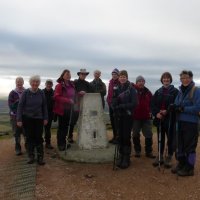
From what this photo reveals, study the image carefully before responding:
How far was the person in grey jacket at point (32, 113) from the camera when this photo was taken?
30.0 feet

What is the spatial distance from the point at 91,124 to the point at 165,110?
2.59 metres

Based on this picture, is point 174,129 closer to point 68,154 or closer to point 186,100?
point 186,100

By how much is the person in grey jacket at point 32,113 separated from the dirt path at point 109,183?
76 centimetres

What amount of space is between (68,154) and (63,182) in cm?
194

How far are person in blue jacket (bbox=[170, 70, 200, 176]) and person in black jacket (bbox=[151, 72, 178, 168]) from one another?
33 centimetres

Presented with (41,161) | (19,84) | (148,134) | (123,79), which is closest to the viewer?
(123,79)

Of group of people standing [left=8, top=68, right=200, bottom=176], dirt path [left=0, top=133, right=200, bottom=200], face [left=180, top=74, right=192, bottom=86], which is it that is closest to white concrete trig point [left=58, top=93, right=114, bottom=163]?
group of people standing [left=8, top=68, right=200, bottom=176]

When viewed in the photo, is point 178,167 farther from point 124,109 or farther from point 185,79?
point 185,79

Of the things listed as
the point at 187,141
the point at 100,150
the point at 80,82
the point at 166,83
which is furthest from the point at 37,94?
the point at 187,141

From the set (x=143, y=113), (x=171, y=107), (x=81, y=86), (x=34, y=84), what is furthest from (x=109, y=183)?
(x=81, y=86)

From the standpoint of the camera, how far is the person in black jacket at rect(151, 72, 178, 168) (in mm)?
8694

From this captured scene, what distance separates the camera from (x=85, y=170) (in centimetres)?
902

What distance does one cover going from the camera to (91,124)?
1059 centimetres

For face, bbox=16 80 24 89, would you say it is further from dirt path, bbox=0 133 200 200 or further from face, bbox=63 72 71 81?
dirt path, bbox=0 133 200 200
